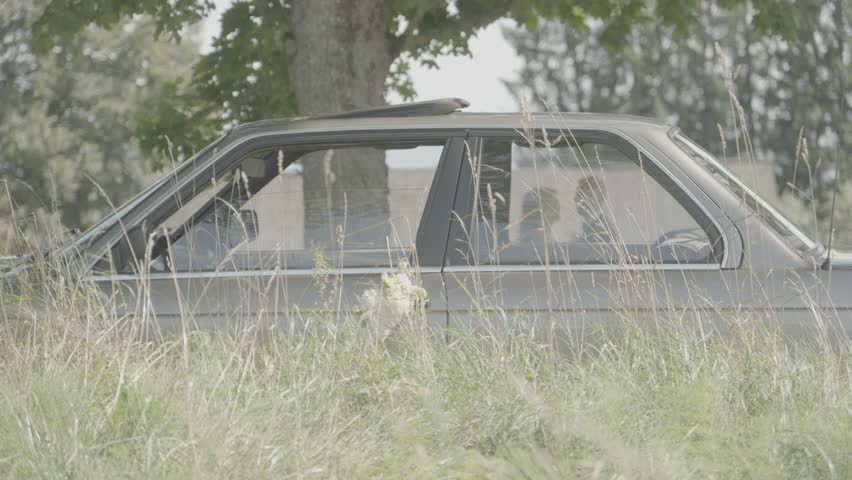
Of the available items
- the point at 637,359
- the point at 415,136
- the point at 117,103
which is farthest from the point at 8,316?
the point at 117,103

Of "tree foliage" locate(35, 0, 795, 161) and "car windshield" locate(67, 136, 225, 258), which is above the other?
"tree foliage" locate(35, 0, 795, 161)

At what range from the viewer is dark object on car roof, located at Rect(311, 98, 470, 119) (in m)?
4.68

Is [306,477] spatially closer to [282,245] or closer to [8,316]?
[282,245]

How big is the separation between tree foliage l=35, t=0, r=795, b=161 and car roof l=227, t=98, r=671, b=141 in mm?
6233

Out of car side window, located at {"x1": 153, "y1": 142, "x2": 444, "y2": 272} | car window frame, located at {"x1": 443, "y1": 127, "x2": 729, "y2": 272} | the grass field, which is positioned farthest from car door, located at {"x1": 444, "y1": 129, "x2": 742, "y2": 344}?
car side window, located at {"x1": 153, "y1": 142, "x2": 444, "y2": 272}

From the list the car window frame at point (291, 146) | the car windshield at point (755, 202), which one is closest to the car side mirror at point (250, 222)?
the car window frame at point (291, 146)

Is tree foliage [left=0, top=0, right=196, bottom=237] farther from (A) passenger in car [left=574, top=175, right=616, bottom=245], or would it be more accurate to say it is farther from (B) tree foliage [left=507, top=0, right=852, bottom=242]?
(A) passenger in car [left=574, top=175, right=616, bottom=245]

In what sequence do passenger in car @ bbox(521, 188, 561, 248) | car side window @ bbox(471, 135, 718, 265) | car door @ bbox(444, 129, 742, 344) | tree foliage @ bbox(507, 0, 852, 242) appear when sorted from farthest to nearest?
tree foliage @ bbox(507, 0, 852, 242) < passenger in car @ bbox(521, 188, 561, 248) < car side window @ bbox(471, 135, 718, 265) < car door @ bbox(444, 129, 742, 344)

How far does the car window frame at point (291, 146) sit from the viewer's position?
14.6ft

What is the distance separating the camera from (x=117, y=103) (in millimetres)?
39312

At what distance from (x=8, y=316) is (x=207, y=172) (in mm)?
980

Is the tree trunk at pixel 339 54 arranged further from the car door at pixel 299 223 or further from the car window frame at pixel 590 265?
the car window frame at pixel 590 265

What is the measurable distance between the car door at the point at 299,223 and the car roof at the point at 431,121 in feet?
0.15

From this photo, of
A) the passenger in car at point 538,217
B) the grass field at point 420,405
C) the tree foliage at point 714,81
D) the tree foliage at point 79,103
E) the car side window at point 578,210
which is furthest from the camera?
the tree foliage at point 714,81
